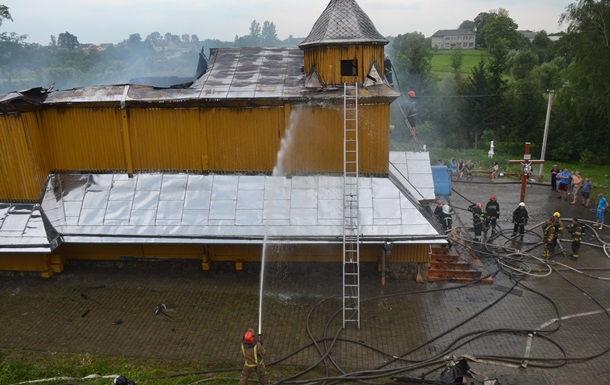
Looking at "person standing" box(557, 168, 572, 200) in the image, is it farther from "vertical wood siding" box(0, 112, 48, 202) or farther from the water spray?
"vertical wood siding" box(0, 112, 48, 202)

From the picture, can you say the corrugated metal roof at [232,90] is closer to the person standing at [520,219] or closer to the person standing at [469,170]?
the person standing at [520,219]

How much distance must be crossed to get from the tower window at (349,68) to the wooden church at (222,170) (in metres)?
0.03

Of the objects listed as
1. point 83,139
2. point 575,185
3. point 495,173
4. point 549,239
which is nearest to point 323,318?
point 549,239

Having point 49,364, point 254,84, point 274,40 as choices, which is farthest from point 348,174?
point 274,40

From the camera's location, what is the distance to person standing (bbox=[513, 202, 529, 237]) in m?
19.9

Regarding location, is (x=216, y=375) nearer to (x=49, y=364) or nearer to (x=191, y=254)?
(x=49, y=364)

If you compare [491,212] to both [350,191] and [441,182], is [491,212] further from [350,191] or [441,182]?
[350,191]

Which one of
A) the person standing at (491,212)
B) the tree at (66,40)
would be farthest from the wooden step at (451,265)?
the tree at (66,40)

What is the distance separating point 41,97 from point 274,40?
3374 inches

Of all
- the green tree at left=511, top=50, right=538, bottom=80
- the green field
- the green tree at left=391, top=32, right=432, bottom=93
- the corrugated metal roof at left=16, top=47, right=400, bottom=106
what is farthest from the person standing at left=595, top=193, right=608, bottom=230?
the green field

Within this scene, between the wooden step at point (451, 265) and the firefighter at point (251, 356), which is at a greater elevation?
the firefighter at point (251, 356)

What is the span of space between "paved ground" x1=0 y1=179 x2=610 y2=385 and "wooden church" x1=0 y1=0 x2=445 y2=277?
92cm

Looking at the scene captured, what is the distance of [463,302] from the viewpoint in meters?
15.3

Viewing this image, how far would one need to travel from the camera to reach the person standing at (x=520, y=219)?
784 inches
